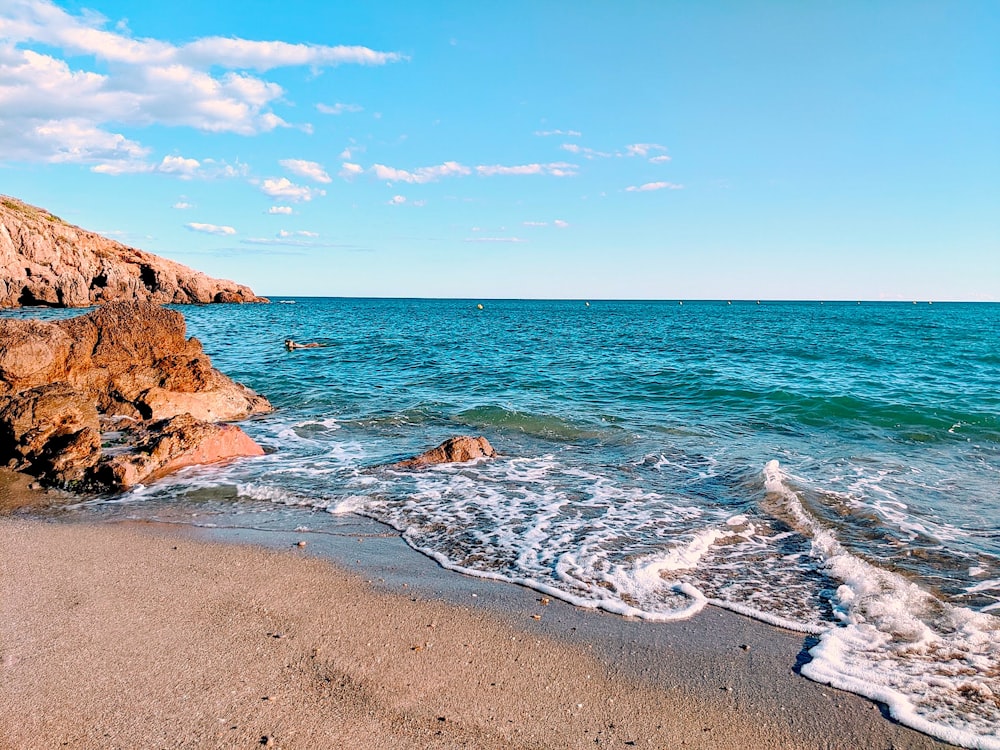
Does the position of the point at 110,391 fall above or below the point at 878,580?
above

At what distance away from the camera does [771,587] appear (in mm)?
5945

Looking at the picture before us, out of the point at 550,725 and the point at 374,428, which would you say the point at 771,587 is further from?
the point at 374,428

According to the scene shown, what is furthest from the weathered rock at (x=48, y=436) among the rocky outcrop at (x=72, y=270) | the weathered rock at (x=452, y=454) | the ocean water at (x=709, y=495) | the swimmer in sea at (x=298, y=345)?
the rocky outcrop at (x=72, y=270)

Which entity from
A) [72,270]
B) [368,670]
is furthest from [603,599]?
[72,270]

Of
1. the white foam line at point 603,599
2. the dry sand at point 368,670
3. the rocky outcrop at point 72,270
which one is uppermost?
the rocky outcrop at point 72,270

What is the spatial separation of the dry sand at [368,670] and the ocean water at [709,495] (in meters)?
0.45

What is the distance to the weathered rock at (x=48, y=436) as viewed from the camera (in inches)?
350

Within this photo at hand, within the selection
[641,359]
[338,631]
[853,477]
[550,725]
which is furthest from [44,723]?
[641,359]

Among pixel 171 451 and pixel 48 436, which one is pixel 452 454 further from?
pixel 48 436

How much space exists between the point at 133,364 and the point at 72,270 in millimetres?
57307

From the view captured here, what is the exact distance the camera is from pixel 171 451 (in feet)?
32.2

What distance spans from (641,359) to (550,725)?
2360cm

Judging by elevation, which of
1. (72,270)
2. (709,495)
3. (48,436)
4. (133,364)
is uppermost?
(72,270)

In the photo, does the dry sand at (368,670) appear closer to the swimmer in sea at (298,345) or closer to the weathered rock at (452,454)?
the weathered rock at (452,454)
